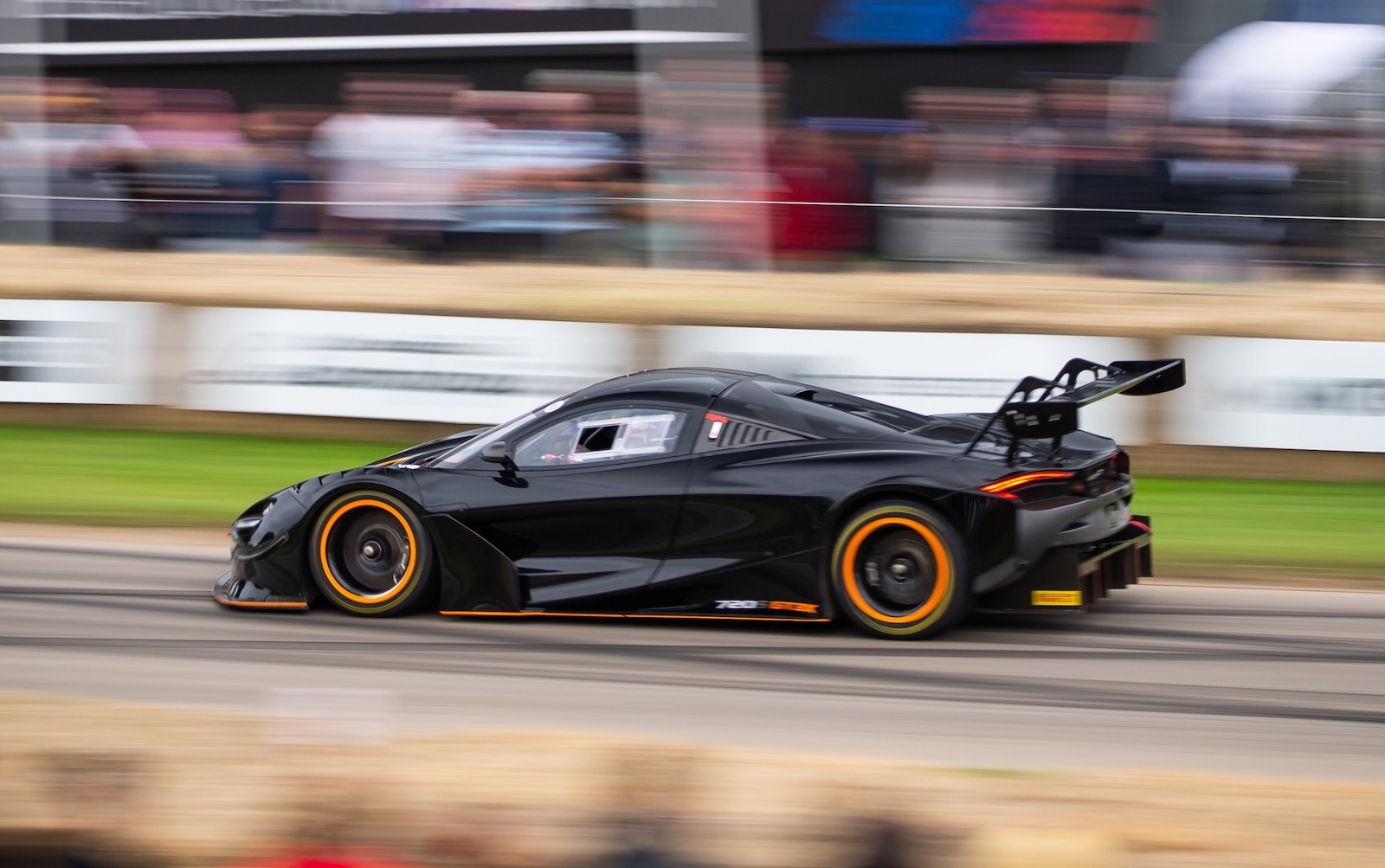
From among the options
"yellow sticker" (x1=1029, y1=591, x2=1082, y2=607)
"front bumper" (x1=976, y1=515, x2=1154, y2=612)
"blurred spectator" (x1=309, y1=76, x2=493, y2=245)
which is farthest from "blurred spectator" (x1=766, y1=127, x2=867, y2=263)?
"yellow sticker" (x1=1029, y1=591, x2=1082, y2=607)

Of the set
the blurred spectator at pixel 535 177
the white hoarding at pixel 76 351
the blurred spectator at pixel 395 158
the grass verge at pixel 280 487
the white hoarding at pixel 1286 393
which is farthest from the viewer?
the blurred spectator at pixel 395 158

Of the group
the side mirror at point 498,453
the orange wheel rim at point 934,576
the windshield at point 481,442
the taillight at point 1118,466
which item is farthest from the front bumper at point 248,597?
the taillight at point 1118,466

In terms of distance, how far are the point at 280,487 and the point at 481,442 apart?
4.15 meters

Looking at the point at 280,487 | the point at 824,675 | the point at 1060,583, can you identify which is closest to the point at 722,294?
the point at 280,487

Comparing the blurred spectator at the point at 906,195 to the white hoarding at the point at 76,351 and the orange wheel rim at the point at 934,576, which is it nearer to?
the white hoarding at the point at 76,351

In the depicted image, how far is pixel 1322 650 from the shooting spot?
646cm

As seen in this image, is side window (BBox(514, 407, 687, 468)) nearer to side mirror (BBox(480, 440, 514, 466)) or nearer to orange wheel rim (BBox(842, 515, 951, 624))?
side mirror (BBox(480, 440, 514, 466))

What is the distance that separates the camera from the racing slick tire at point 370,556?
22.7 ft

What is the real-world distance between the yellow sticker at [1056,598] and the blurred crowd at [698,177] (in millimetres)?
6528

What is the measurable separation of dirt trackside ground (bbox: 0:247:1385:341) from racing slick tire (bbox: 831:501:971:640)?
14.6 feet

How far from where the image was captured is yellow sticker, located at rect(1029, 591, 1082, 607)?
20.4 ft

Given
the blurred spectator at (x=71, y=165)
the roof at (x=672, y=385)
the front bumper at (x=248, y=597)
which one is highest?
the blurred spectator at (x=71, y=165)

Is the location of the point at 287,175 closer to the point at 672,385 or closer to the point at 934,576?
the point at 672,385

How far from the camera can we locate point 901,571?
251 inches
